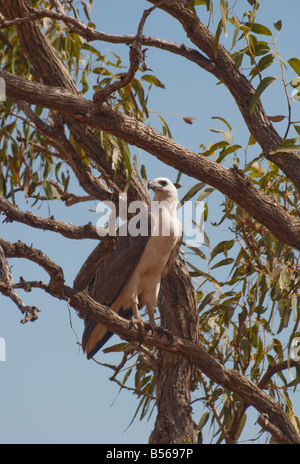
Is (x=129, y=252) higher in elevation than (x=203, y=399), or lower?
higher

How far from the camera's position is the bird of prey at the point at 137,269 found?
417cm

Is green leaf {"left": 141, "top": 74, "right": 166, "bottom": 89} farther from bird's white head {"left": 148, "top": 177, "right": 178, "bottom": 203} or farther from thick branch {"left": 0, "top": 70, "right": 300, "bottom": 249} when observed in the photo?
thick branch {"left": 0, "top": 70, "right": 300, "bottom": 249}

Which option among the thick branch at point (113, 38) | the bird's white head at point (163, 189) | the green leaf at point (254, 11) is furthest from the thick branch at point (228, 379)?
the green leaf at point (254, 11)

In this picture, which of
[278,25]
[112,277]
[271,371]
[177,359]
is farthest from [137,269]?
[278,25]

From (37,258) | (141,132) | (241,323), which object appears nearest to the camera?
(37,258)

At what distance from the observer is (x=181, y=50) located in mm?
3701

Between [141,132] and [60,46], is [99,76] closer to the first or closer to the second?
[60,46]

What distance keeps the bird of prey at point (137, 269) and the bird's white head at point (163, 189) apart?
1 centimetres

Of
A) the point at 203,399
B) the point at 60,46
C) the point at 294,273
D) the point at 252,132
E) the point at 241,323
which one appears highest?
the point at 60,46

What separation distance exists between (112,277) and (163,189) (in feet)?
2.10

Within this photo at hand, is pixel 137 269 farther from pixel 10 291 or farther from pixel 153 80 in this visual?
pixel 10 291

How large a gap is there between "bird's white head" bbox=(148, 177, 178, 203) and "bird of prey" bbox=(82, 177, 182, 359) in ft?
0.05

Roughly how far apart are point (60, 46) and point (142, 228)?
147cm
